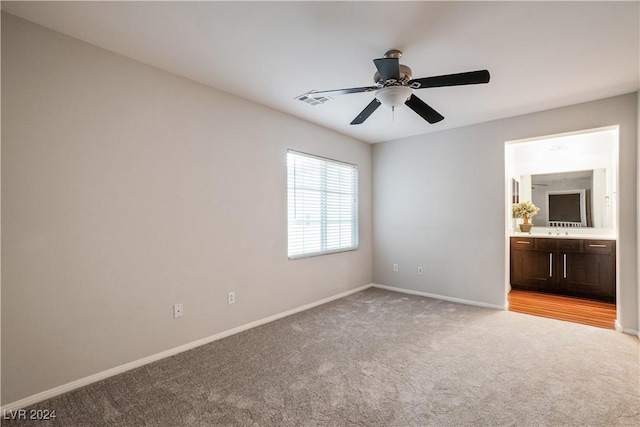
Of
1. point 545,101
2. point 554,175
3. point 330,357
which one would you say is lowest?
point 330,357

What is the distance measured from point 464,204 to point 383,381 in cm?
293

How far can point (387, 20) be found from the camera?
6.51ft

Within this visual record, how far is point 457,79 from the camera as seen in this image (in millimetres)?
2070

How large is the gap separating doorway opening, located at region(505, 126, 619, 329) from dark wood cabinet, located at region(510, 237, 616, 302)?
1 cm

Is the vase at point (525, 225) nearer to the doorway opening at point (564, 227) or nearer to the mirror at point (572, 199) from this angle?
the doorway opening at point (564, 227)

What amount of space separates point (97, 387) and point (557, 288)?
19.6 feet

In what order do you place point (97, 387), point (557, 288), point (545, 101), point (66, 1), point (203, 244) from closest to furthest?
point (66, 1), point (97, 387), point (203, 244), point (545, 101), point (557, 288)

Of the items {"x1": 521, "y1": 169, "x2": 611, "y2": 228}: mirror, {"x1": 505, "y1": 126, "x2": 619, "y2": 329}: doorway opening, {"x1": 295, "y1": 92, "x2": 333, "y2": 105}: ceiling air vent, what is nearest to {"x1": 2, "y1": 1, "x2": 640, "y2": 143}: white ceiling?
{"x1": 295, "y1": 92, "x2": 333, "y2": 105}: ceiling air vent

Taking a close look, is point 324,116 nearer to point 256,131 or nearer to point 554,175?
point 256,131

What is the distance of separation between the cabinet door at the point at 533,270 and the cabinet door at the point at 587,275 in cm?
14

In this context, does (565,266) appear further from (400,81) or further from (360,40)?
(360,40)

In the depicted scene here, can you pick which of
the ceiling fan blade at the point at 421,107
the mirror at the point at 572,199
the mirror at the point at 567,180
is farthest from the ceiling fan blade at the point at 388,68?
the mirror at the point at 572,199

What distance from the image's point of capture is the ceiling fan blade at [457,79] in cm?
199

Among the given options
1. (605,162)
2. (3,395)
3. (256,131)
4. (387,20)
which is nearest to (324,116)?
(256,131)
